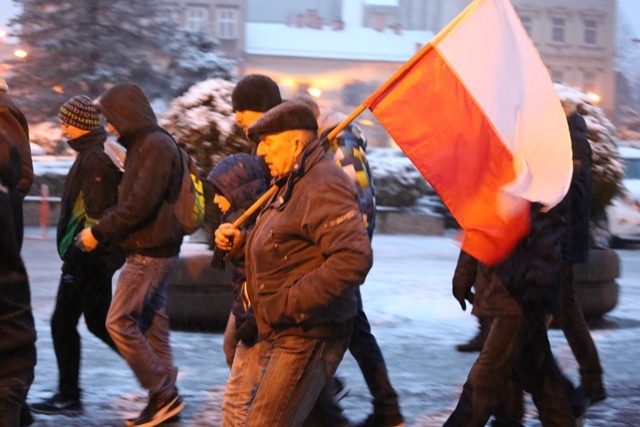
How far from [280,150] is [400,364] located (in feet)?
12.7

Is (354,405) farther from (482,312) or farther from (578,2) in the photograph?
(578,2)

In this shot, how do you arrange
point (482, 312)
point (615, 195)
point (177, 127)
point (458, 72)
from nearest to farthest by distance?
point (458, 72) < point (482, 312) < point (177, 127) < point (615, 195)

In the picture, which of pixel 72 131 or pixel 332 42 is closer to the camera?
pixel 72 131

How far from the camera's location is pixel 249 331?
14.7 ft

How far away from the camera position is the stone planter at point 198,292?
323 inches

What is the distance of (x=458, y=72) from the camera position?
4777 mm

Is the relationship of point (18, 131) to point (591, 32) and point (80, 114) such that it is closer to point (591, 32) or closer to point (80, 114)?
point (80, 114)

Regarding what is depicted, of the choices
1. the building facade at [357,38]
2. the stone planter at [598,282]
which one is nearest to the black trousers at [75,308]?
the stone planter at [598,282]

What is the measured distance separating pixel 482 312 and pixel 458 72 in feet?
3.80

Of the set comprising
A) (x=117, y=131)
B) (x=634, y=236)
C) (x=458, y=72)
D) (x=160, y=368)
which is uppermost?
(x=458, y=72)

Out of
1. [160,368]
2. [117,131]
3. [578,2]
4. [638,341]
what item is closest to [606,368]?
[638,341]

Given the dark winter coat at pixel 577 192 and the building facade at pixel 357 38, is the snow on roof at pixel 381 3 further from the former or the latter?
the dark winter coat at pixel 577 192

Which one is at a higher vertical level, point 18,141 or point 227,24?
point 18,141

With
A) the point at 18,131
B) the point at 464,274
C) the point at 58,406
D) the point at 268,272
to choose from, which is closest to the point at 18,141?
the point at 18,131
